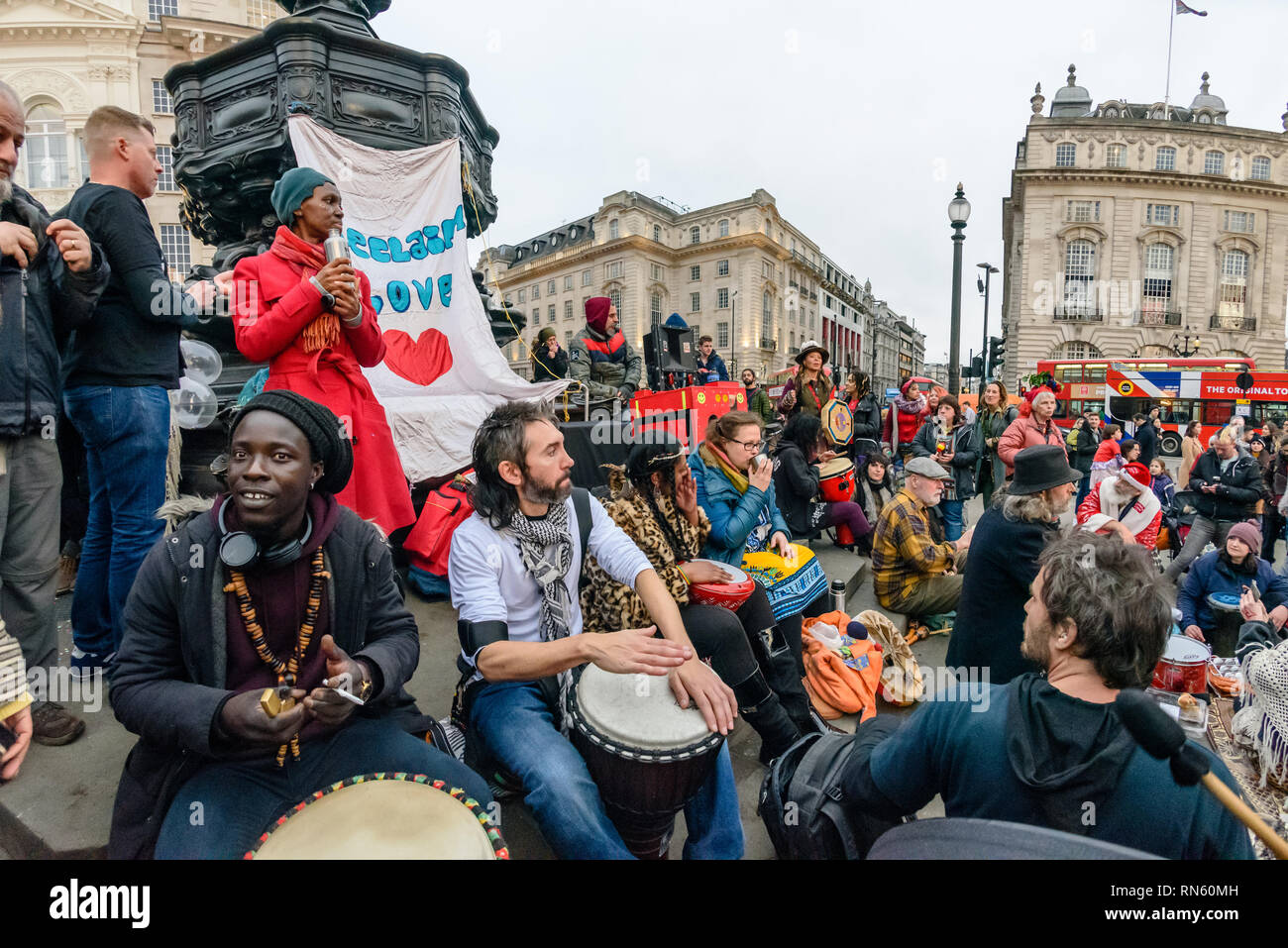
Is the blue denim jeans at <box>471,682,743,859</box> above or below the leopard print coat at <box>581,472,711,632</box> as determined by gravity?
below

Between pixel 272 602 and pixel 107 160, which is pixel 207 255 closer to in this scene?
pixel 107 160

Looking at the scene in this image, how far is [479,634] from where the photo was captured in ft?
7.06

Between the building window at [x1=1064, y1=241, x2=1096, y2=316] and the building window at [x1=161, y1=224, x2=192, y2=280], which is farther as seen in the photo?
the building window at [x1=1064, y1=241, x2=1096, y2=316]

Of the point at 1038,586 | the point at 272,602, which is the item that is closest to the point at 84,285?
the point at 272,602

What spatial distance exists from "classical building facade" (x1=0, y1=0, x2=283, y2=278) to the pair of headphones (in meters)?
33.4

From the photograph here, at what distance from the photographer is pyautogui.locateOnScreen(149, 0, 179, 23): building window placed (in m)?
28.6

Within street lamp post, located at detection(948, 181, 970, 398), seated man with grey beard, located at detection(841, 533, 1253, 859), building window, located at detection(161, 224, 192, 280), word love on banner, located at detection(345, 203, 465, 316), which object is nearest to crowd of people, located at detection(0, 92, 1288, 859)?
seated man with grey beard, located at detection(841, 533, 1253, 859)

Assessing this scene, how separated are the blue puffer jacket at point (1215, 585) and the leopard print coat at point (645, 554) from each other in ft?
12.9

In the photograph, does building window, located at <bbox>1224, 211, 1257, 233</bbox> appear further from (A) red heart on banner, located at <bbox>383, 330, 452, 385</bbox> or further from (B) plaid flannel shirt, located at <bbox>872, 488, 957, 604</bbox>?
(A) red heart on banner, located at <bbox>383, 330, 452, 385</bbox>

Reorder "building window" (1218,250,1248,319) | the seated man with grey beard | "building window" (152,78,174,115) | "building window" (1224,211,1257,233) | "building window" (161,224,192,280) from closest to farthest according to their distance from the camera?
the seated man with grey beard, "building window" (161,224,192,280), "building window" (152,78,174,115), "building window" (1218,250,1248,319), "building window" (1224,211,1257,233)

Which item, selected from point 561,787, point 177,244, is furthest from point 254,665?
point 177,244

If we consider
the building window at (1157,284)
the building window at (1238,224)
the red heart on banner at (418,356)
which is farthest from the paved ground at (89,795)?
the building window at (1238,224)

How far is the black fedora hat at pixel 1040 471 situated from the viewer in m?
3.28

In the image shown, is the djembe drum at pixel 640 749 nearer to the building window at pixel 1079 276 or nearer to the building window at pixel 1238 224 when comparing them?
the building window at pixel 1079 276
